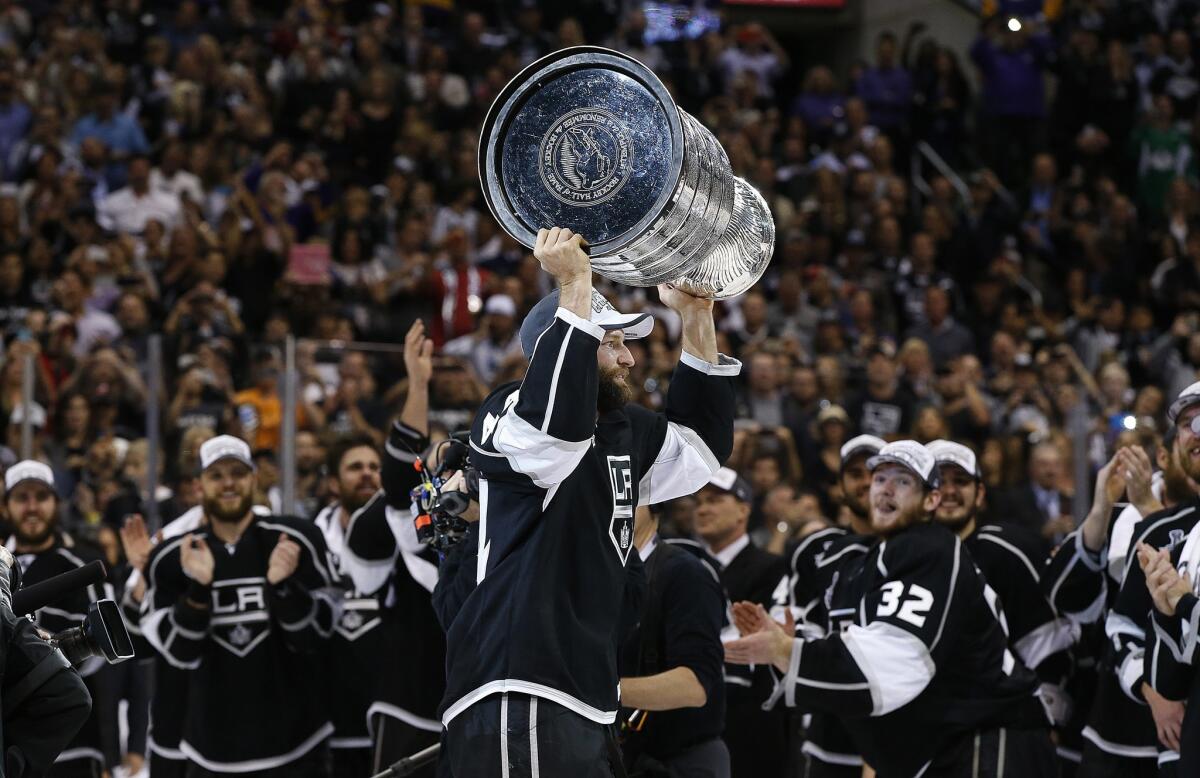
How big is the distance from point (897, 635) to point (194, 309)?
24.3 ft

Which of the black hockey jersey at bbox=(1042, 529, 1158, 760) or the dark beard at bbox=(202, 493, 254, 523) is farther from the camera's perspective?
the dark beard at bbox=(202, 493, 254, 523)

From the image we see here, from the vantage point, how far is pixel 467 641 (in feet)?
13.2

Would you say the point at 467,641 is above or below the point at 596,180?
below

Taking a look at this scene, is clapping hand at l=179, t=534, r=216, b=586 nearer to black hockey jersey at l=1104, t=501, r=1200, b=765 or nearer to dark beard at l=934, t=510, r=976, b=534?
dark beard at l=934, t=510, r=976, b=534

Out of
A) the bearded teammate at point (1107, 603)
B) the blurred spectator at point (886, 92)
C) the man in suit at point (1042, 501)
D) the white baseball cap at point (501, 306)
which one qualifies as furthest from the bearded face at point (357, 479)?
the blurred spectator at point (886, 92)

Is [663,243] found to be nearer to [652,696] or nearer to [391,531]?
[652,696]

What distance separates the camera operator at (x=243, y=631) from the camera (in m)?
6.72

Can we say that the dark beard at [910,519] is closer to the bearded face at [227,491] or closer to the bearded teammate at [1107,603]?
the bearded teammate at [1107,603]

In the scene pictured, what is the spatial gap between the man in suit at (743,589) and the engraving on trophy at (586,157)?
120 inches

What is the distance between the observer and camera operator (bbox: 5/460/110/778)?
7363 millimetres

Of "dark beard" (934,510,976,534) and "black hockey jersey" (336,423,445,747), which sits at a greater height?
"dark beard" (934,510,976,534)

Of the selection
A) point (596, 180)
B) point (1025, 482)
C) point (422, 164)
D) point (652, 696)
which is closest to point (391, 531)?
point (652, 696)

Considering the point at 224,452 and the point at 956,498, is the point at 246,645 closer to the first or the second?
the point at 224,452

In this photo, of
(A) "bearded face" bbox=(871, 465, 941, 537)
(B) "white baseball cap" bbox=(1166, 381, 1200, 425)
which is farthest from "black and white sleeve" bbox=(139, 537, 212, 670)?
(B) "white baseball cap" bbox=(1166, 381, 1200, 425)
